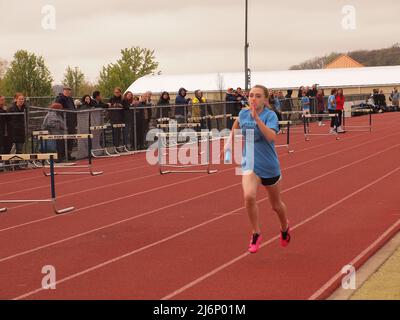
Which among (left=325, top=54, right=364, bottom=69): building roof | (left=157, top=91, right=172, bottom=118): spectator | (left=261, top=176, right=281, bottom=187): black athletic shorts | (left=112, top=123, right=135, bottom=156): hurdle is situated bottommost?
(left=112, top=123, right=135, bottom=156): hurdle

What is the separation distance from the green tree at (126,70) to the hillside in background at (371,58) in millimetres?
54487

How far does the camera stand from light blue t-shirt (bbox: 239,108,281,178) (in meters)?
8.94

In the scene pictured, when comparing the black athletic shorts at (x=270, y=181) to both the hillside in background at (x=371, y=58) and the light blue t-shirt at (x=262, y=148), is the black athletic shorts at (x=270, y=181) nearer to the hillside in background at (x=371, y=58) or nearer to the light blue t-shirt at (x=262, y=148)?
the light blue t-shirt at (x=262, y=148)

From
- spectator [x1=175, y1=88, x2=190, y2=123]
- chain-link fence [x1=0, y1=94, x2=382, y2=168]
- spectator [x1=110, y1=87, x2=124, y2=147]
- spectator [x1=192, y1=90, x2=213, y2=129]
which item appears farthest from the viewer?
spectator [x1=192, y1=90, x2=213, y2=129]

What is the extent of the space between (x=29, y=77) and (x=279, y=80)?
38.6m

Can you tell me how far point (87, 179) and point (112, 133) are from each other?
23.8 ft

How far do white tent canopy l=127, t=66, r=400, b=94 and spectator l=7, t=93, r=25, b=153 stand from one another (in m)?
65.1

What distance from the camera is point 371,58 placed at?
523ft

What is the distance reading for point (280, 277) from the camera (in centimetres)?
798

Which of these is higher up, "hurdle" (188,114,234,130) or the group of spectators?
the group of spectators

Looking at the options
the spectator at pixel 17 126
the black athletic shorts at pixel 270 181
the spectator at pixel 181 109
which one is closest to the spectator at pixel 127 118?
the spectator at pixel 181 109

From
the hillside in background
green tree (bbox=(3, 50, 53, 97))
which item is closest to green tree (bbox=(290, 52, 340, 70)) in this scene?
the hillside in background

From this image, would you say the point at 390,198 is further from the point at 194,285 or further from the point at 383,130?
the point at 383,130

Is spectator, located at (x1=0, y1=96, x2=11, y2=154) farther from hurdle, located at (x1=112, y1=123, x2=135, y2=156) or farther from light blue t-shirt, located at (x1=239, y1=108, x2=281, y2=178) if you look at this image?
light blue t-shirt, located at (x1=239, y1=108, x2=281, y2=178)
